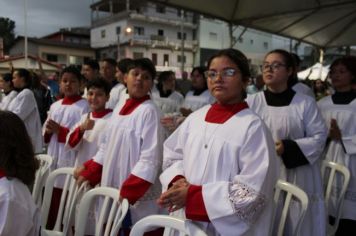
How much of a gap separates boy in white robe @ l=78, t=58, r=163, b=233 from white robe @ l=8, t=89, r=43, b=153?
240 cm

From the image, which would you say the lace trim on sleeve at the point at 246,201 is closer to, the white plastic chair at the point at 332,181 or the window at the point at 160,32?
the white plastic chair at the point at 332,181

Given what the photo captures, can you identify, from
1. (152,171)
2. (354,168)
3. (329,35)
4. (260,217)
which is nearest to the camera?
(260,217)

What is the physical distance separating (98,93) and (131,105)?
797 millimetres

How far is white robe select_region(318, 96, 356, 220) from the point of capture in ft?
11.4

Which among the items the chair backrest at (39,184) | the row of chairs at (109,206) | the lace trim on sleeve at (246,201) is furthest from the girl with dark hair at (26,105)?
the lace trim on sleeve at (246,201)

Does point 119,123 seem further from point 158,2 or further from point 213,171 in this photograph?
point 158,2

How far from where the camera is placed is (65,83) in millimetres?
4227

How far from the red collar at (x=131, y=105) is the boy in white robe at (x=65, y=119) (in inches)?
47.0

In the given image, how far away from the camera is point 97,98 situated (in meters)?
3.69

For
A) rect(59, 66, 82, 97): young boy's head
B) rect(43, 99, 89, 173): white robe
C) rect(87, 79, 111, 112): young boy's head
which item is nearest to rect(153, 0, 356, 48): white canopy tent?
rect(59, 66, 82, 97): young boy's head

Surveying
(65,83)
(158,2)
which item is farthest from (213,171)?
(158,2)

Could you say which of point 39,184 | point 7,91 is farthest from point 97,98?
point 7,91

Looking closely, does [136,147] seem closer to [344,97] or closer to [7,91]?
[344,97]

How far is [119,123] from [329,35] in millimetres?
7275
